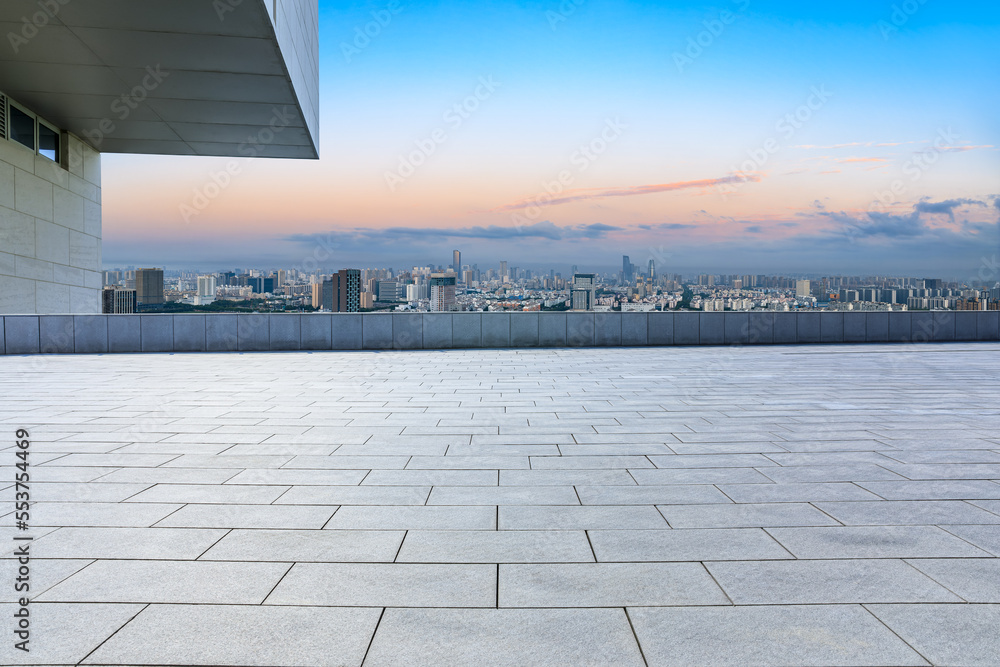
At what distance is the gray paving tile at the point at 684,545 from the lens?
11.3 ft

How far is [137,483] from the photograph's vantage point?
4.83 m

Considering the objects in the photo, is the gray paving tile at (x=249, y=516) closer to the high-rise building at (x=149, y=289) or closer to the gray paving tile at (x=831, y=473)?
the gray paving tile at (x=831, y=473)

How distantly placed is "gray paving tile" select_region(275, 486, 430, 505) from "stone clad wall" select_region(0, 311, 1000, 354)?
39.2 ft

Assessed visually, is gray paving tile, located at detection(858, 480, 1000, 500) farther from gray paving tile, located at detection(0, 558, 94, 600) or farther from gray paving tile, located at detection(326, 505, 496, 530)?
gray paving tile, located at detection(0, 558, 94, 600)

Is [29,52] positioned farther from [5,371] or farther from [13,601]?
[13,601]

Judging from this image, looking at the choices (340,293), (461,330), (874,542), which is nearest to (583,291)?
(461,330)

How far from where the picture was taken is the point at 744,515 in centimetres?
408

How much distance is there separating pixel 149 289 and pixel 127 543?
1668 cm

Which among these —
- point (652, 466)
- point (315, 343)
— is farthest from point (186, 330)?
point (652, 466)

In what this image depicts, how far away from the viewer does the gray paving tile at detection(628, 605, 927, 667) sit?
2471mm

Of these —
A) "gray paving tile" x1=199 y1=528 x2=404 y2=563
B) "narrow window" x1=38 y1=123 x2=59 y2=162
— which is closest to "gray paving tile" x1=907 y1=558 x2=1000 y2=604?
"gray paving tile" x1=199 y1=528 x2=404 y2=563

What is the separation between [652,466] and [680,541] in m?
1.64

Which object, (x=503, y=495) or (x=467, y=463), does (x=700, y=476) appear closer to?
(x=503, y=495)

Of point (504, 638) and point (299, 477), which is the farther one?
point (299, 477)
